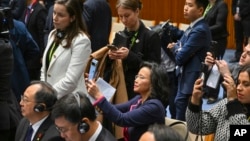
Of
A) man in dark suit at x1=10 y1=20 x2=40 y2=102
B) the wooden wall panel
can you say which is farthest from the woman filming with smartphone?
the wooden wall panel

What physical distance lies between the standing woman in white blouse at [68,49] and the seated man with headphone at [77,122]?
32.7 inches

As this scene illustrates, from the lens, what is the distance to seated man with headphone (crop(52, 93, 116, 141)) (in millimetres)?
3162

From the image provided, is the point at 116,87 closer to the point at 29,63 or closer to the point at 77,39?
the point at 77,39

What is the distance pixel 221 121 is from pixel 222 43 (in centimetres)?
451

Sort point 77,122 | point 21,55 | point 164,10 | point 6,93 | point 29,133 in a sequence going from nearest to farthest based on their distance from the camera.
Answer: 1. point 77,122
2. point 29,133
3. point 6,93
4. point 21,55
5. point 164,10

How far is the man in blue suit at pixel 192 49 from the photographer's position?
4754 mm

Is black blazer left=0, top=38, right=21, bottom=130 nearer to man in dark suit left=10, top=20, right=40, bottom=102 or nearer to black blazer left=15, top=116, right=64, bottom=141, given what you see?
black blazer left=15, top=116, right=64, bottom=141

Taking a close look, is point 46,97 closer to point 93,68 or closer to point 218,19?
point 93,68

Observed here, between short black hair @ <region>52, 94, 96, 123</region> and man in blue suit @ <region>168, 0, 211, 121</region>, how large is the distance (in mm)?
1722

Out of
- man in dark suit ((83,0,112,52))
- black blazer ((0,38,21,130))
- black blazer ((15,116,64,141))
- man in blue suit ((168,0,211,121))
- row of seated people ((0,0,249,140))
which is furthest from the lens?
man in dark suit ((83,0,112,52))

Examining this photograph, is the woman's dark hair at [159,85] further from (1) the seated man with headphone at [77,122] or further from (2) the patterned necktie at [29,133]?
(2) the patterned necktie at [29,133]

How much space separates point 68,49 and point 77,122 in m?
1.05

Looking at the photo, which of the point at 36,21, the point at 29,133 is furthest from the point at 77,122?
the point at 36,21

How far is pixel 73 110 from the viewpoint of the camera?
10.4 feet
